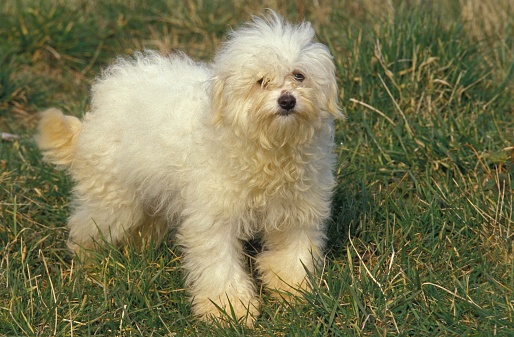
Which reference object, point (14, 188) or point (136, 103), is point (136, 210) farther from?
point (14, 188)

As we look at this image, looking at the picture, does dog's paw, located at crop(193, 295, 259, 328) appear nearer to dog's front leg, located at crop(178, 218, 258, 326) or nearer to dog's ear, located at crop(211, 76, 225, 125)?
dog's front leg, located at crop(178, 218, 258, 326)

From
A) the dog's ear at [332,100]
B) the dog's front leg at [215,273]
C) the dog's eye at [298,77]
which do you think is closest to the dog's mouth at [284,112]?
the dog's eye at [298,77]

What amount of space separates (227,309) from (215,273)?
0.66 ft

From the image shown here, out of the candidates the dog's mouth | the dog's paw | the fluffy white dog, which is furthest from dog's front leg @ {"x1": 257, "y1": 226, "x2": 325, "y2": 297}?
the dog's mouth

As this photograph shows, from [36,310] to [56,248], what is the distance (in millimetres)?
1121

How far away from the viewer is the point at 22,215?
582 centimetres

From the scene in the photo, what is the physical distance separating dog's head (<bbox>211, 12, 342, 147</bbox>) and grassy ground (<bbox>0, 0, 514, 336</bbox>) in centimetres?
84

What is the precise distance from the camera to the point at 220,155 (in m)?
4.66

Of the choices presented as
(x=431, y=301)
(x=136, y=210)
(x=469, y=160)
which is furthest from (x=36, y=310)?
(x=469, y=160)

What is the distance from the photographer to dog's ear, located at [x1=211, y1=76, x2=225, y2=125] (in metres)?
4.52

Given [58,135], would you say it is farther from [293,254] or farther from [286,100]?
[286,100]

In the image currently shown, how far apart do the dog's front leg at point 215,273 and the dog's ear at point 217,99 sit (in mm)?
556

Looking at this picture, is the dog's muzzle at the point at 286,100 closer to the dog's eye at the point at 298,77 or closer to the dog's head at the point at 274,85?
the dog's head at the point at 274,85

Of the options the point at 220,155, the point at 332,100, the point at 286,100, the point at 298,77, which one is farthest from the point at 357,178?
the point at 286,100
